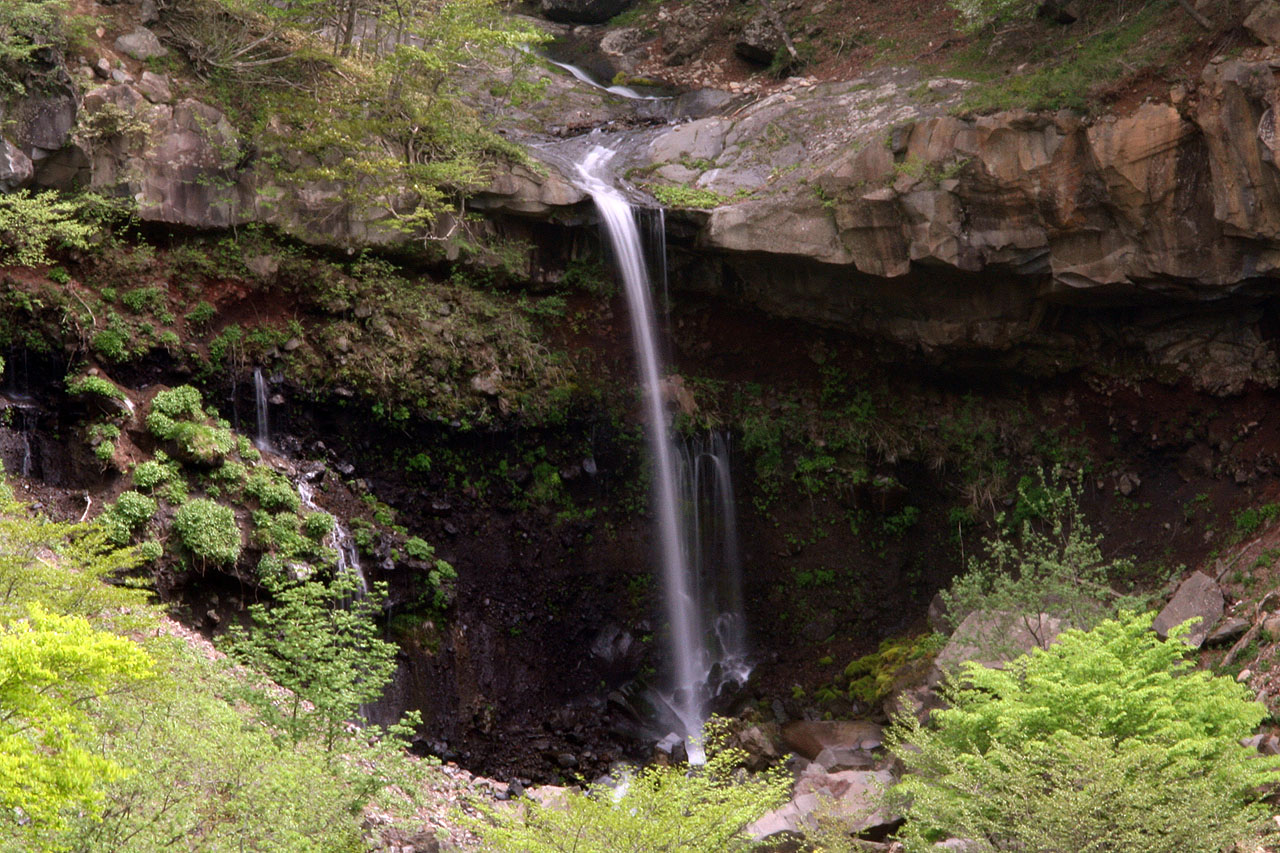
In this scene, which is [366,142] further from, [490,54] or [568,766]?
[568,766]

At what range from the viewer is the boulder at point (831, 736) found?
15.9 meters

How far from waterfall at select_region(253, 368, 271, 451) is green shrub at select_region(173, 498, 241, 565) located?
239cm

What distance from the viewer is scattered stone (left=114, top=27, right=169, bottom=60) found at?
56.9 ft

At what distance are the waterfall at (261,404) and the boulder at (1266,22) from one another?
16911mm

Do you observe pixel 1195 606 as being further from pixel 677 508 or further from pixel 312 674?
pixel 312 674

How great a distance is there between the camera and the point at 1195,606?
14953 millimetres

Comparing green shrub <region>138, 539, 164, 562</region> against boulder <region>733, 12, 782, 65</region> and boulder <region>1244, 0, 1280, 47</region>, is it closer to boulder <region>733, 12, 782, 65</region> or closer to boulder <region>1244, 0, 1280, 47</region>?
boulder <region>1244, 0, 1280, 47</region>

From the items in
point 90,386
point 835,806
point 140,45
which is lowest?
point 835,806

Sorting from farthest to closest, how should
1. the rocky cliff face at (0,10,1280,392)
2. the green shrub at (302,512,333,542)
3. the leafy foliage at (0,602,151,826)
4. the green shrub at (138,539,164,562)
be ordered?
1. the rocky cliff face at (0,10,1280,392)
2. the green shrub at (302,512,333,542)
3. the green shrub at (138,539,164,562)
4. the leafy foliage at (0,602,151,826)

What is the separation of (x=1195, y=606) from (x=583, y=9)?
22.8m

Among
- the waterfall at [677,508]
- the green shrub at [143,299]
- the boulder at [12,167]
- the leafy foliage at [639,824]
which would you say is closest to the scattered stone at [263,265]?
the green shrub at [143,299]

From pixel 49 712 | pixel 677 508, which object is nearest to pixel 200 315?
pixel 677 508

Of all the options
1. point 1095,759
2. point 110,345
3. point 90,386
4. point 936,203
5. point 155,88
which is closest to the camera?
point 1095,759

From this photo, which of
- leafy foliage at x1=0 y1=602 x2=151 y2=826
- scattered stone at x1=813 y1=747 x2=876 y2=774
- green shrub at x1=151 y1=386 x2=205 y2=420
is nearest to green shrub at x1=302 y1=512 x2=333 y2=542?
green shrub at x1=151 y1=386 x2=205 y2=420
